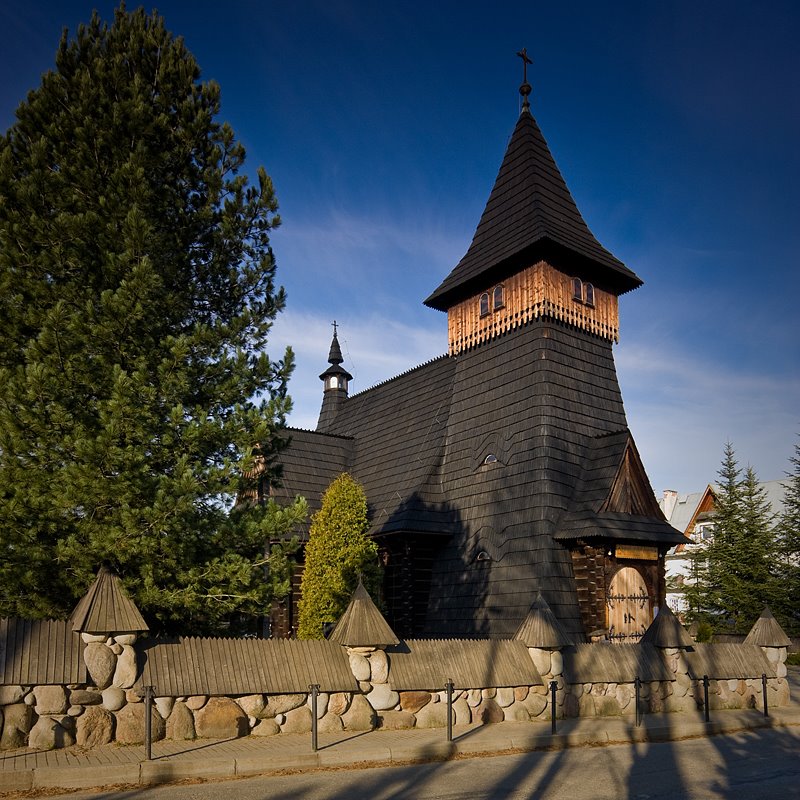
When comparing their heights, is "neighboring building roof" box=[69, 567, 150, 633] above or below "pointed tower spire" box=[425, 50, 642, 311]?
below

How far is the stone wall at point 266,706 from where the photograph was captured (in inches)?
376

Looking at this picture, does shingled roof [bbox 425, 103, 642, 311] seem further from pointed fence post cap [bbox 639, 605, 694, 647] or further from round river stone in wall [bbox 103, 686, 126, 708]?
round river stone in wall [bbox 103, 686, 126, 708]

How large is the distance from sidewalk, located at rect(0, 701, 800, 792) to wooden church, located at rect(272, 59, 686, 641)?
19.4ft

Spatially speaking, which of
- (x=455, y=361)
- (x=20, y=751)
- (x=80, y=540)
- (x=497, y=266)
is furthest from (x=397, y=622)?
(x=20, y=751)

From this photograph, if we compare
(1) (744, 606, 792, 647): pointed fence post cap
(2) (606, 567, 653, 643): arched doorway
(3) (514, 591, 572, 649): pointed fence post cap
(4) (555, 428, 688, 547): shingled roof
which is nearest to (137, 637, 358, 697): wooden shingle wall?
(3) (514, 591, 572, 649): pointed fence post cap

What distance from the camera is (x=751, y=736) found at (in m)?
12.8

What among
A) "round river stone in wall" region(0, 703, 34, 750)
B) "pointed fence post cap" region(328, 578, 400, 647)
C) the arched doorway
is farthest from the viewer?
the arched doorway

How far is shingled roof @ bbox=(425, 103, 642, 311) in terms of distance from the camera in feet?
72.8

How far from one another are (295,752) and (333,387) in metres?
27.8

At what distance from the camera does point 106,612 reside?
10125 millimetres

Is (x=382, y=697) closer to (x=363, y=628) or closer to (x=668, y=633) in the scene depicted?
(x=363, y=628)

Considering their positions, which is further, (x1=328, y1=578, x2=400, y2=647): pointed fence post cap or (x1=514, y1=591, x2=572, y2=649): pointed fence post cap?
(x1=514, y1=591, x2=572, y2=649): pointed fence post cap

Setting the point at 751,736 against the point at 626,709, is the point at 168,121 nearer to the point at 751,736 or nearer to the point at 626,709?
the point at 626,709

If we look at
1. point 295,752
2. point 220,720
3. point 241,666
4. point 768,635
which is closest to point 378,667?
point 241,666
